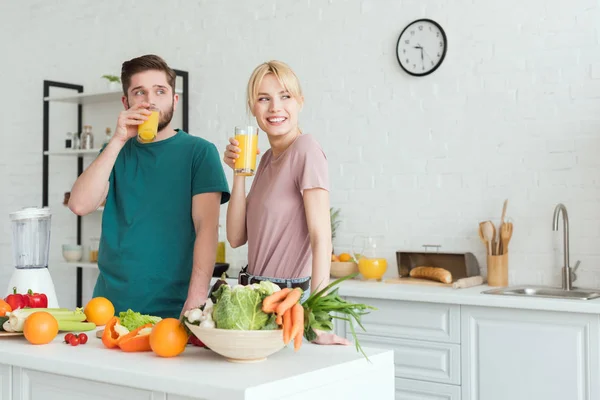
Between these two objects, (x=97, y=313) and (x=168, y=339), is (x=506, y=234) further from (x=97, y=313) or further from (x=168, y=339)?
(x=168, y=339)

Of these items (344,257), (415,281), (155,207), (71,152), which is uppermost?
(71,152)

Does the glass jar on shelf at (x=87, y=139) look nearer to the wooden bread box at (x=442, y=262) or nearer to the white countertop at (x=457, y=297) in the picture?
the white countertop at (x=457, y=297)

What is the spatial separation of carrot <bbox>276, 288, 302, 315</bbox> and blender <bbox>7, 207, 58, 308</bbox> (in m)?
1.16

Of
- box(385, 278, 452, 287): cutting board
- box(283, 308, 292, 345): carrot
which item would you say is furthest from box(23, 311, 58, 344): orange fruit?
box(385, 278, 452, 287): cutting board

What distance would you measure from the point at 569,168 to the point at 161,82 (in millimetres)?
2151

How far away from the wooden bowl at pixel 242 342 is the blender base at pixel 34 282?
104 cm

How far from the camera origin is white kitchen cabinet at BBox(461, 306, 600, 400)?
3.13m

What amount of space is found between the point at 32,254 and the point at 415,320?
5.91 ft

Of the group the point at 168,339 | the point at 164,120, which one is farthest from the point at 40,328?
the point at 164,120

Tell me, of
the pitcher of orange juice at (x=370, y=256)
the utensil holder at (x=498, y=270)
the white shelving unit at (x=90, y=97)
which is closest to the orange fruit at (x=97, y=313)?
the pitcher of orange juice at (x=370, y=256)

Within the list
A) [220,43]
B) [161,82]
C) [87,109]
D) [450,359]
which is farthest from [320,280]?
[87,109]

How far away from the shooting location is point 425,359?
11.7 feet

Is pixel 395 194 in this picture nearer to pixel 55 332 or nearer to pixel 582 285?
pixel 582 285

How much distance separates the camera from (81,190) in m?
2.63
